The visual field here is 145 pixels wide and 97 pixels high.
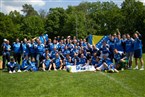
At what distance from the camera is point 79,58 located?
19781mm

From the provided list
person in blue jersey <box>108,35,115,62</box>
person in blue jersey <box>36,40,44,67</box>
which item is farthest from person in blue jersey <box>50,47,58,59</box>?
person in blue jersey <box>108,35,115,62</box>

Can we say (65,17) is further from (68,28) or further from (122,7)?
(122,7)

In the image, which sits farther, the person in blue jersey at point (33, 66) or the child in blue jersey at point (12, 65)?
the person in blue jersey at point (33, 66)

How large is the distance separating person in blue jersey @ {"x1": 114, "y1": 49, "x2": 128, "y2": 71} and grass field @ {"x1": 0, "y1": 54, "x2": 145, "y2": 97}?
1.08 metres

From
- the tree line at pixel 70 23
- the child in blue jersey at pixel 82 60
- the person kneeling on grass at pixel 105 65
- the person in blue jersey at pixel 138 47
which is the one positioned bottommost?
the person kneeling on grass at pixel 105 65

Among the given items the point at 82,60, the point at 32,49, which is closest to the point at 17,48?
the point at 32,49

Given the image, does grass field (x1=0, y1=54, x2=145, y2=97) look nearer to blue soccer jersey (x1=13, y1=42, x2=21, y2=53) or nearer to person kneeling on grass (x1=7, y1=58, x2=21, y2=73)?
person kneeling on grass (x1=7, y1=58, x2=21, y2=73)

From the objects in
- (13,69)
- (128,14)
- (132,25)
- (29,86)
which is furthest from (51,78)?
(128,14)

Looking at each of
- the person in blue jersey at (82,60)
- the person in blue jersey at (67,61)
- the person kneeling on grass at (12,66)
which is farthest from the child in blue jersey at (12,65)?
the person in blue jersey at (82,60)

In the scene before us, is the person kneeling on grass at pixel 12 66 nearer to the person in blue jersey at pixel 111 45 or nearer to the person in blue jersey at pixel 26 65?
the person in blue jersey at pixel 26 65

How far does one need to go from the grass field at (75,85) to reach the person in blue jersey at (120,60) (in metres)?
1.08

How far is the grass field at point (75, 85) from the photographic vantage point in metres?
12.5

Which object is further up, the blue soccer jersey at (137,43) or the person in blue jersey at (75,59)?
the blue soccer jersey at (137,43)

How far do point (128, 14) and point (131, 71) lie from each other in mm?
56121
